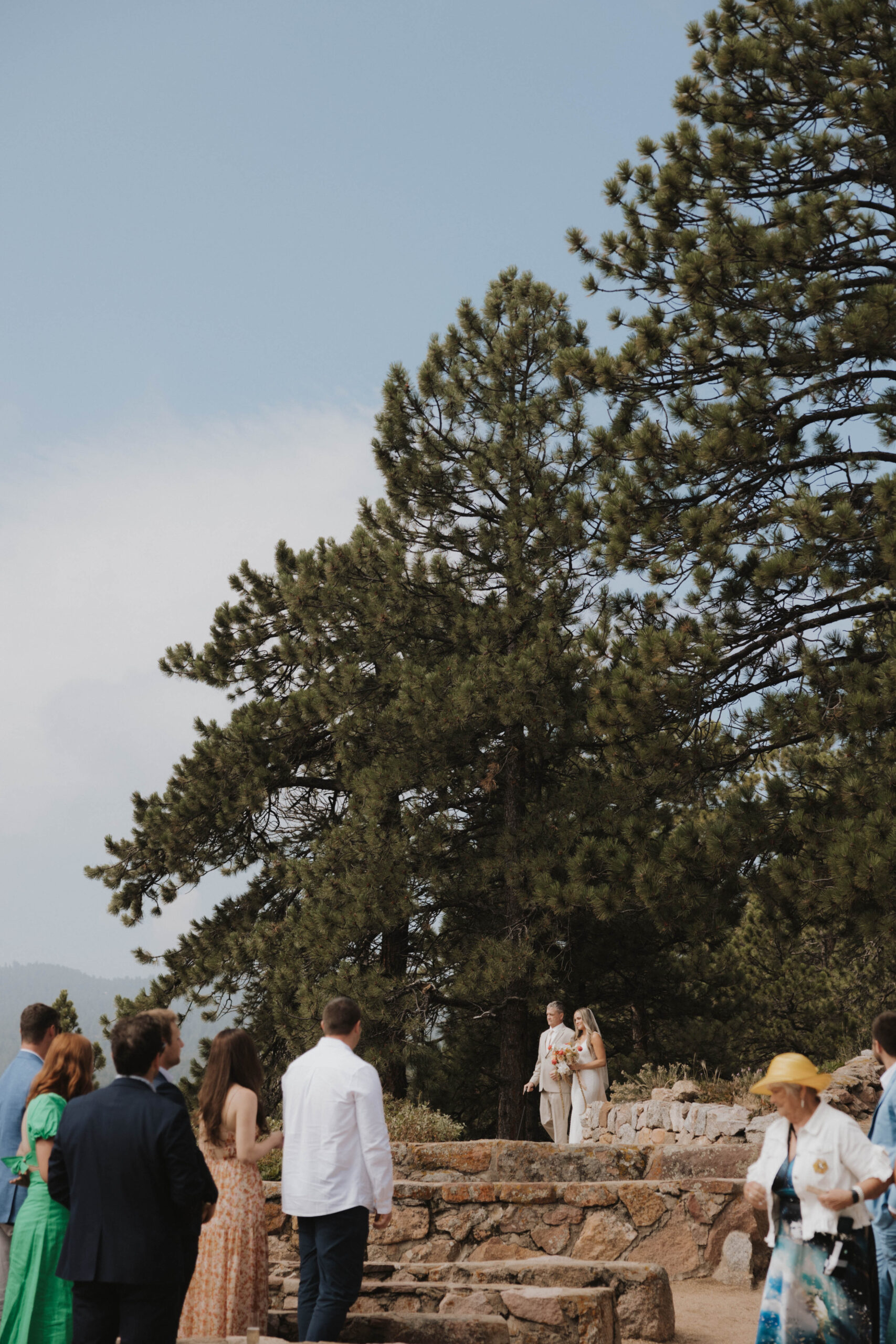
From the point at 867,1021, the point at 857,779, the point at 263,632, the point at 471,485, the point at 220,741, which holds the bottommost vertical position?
the point at 867,1021

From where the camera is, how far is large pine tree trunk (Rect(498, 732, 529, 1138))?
1527cm

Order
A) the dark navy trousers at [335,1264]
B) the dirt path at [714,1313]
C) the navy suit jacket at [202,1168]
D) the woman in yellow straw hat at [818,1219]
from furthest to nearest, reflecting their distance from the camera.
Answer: the dirt path at [714,1313]
the dark navy trousers at [335,1264]
the woman in yellow straw hat at [818,1219]
the navy suit jacket at [202,1168]

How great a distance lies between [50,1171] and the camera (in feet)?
12.5

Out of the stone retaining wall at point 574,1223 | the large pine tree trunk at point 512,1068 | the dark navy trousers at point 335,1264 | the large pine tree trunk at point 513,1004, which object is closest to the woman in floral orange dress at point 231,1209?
the dark navy trousers at point 335,1264

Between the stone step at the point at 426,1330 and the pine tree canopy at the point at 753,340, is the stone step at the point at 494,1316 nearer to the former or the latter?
the stone step at the point at 426,1330

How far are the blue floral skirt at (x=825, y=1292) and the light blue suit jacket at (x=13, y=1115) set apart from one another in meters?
2.97

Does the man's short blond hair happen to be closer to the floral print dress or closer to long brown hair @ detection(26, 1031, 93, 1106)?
long brown hair @ detection(26, 1031, 93, 1106)

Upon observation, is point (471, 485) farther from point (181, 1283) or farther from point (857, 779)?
point (181, 1283)

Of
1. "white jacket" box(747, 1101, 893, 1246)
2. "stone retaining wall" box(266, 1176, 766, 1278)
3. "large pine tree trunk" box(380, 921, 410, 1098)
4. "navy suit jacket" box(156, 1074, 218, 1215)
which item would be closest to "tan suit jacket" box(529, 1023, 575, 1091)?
"stone retaining wall" box(266, 1176, 766, 1278)

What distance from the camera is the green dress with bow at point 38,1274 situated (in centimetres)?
407

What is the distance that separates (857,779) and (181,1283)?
25.2 feet

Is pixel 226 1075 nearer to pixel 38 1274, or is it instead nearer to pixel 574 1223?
pixel 38 1274

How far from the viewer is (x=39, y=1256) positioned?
13.4 ft

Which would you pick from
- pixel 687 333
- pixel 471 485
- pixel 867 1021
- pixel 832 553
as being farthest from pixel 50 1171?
pixel 867 1021
